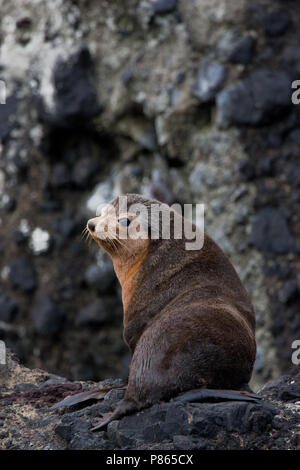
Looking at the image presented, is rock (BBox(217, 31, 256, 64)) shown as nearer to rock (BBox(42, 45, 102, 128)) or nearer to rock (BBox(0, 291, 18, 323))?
rock (BBox(42, 45, 102, 128))

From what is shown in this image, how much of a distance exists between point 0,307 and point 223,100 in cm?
480

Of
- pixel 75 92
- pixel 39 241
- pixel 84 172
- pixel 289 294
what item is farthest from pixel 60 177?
pixel 289 294

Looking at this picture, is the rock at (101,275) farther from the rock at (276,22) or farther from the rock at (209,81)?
the rock at (276,22)

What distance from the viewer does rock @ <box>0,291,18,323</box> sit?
11.5m

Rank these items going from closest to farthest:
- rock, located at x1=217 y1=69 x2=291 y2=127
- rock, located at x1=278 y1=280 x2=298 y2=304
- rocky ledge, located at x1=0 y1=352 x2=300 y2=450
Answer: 1. rocky ledge, located at x1=0 y1=352 x2=300 y2=450
2. rock, located at x1=278 y1=280 x2=298 y2=304
3. rock, located at x1=217 y1=69 x2=291 y2=127

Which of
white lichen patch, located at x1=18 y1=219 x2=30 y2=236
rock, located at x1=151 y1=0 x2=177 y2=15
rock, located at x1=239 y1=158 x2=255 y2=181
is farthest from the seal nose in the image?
rock, located at x1=151 y1=0 x2=177 y2=15

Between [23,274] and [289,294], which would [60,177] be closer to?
[23,274]

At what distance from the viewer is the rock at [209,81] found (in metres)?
10.3

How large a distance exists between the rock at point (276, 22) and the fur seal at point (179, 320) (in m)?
5.79

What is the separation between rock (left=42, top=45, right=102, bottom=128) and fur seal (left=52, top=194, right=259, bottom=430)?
5.97 metres

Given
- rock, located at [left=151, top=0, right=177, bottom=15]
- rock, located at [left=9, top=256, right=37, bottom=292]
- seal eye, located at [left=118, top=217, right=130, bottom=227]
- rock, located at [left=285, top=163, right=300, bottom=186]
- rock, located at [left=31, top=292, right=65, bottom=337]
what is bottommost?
rock, located at [left=31, top=292, right=65, bottom=337]

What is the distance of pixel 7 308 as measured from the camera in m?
11.5

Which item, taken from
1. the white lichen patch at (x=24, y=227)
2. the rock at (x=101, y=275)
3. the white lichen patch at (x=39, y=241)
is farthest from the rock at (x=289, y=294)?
the white lichen patch at (x=24, y=227)

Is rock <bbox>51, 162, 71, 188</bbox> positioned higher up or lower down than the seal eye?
higher up
